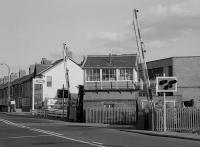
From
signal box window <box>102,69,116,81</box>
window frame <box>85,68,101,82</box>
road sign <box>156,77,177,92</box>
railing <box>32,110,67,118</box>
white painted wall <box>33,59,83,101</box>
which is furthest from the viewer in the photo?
white painted wall <box>33,59,83,101</box>

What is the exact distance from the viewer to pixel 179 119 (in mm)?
29734

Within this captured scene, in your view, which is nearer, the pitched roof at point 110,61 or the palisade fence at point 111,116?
the palisade fence at point 111,116

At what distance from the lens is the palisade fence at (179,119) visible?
96.2 ft

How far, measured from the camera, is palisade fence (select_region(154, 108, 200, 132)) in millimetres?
29328

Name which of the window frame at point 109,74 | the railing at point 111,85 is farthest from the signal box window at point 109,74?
the railing at point 111,85

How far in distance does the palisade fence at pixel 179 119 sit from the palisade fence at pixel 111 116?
407 inches

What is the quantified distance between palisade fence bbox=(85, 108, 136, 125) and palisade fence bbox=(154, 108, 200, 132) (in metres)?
10.3

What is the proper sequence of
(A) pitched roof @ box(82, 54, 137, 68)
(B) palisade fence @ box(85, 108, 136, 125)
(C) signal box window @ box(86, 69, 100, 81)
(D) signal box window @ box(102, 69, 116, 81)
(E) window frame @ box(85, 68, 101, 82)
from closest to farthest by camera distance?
(B) palisade fence @ box(85, 108, 136, 125) < (E) window frame @ box(85, 68, 101, 82) < (C) signal box window @ box(86, 69, 100, 81) < (D) signal box window @ box(102, 69, 116, 81) < (A) pitched roof @ box(82, 54, 137, 68)

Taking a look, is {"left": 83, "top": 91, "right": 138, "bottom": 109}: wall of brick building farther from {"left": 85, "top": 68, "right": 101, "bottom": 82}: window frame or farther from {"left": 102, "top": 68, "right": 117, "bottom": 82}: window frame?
{"left": 102, "top": 68, "right": 117, "bottom": 82}: window frame

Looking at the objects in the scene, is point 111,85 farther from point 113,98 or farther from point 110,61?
point 110,61

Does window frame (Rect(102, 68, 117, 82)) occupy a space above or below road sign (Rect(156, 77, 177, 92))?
above

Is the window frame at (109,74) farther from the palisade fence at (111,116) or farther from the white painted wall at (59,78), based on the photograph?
the white painted wall at (59,78)

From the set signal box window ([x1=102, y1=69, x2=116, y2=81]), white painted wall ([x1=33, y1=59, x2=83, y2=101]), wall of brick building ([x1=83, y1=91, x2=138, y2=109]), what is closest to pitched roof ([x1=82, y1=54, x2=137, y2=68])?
signal box window ([x1=102, y1=69, x2=116, y2=81])

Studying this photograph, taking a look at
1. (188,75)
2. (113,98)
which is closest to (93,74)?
(113,98)
